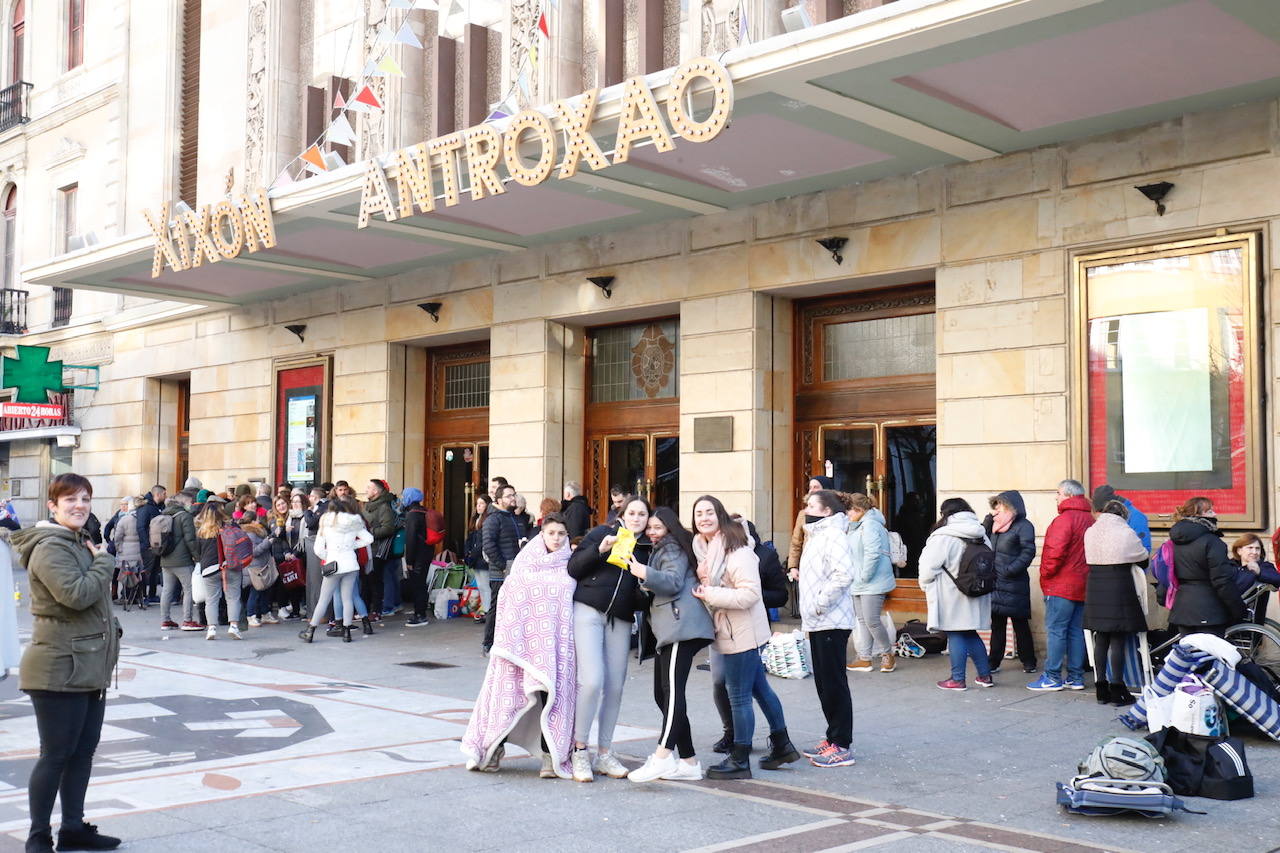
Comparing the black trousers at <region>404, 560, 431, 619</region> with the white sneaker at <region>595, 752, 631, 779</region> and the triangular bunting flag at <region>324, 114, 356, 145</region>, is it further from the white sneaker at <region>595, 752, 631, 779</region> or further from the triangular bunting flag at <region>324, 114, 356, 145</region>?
the white sneaker at <region>595, 752, 631, 779</region>

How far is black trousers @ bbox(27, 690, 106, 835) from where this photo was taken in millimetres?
5617

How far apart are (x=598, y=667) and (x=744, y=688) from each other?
3.07 feet

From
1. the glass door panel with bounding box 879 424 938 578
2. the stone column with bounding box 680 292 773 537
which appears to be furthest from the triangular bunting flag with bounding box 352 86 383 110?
the glass door panel with bounding box 879 424 938 578

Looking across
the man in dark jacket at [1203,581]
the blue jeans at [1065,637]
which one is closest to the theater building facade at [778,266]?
the blue jeans at [1065,637]

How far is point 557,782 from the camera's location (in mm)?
7406

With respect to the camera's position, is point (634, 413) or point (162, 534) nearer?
point (162, 534)

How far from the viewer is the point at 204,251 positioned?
16.7 metres

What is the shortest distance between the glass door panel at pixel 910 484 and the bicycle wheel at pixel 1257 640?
4623mm

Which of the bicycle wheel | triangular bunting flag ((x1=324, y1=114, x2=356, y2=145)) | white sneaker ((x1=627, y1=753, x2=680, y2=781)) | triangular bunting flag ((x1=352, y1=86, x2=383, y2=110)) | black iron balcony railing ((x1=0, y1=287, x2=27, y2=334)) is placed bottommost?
white sneaker ((x1=627, y1=753, x2=680, y2=781))

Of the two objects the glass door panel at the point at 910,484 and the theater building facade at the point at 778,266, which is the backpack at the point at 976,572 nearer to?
the theater building facade at the point at 778,266

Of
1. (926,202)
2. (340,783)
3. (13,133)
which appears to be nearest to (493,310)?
(926,202)

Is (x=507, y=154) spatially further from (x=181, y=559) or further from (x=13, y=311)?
(x=13, y=311)

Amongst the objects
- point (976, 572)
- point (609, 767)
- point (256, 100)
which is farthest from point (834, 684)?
point (256, 100)

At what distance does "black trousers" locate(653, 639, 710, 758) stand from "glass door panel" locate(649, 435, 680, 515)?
8.89 metres
